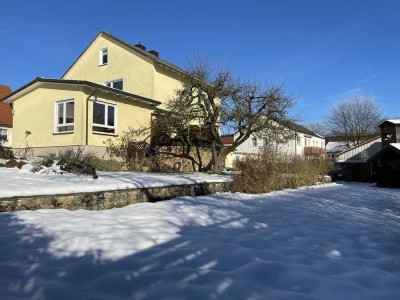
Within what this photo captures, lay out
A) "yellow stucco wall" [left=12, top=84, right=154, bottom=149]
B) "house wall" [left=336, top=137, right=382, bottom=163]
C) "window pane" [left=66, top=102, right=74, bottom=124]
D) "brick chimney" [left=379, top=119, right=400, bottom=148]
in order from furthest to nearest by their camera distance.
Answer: "house wall" [left=336, top=137, right=382, bottom=163], "brick chimney" [left=379, top=119, right=400, bottom=148], "window pane" [left=66, top=102, right=74, bottom=124], "yellow stucco wall" [left=12, top=84, right=154, bottom=149]

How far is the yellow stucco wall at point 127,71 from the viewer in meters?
20.8

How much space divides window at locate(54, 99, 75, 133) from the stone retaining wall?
8.18m

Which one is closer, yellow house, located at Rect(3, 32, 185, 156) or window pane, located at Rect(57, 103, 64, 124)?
yellow house, located at Rect(3, 32, 185, 156)

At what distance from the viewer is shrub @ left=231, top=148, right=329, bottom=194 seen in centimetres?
1055

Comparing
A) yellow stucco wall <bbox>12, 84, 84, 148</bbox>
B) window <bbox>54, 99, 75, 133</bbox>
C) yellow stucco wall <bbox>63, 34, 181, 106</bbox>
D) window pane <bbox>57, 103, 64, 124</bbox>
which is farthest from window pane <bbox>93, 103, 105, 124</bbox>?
yellow stucco wall <bbox>63, 34, 181, 106</bbox>

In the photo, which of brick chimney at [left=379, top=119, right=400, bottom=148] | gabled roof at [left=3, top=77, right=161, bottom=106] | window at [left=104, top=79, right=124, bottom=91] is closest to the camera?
gabled roof at [left=3, top=77, right=161, bottom=106]

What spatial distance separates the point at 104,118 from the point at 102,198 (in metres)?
9.35

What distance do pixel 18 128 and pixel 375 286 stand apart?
18072mm

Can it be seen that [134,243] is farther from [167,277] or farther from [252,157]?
[252,157]

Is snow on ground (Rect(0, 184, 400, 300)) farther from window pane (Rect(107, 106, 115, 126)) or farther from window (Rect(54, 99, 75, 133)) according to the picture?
window pane (Rect(107, 106, 115, 126))

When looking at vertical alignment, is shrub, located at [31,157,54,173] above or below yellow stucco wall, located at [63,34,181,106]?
below

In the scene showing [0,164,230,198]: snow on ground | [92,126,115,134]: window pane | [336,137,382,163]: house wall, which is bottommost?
[0,164,230,198]: snow on ground

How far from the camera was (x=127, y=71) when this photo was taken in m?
21.8

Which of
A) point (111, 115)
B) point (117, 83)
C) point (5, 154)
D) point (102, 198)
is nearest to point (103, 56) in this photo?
point (117, 83)
